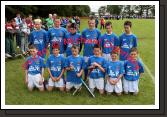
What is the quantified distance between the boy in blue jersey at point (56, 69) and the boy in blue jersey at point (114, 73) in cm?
109

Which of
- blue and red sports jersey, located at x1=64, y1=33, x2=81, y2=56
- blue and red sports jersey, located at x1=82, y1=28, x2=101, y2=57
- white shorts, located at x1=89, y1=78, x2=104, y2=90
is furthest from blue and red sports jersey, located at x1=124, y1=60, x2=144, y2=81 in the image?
blue and red sports jersey, located at x1=64, y1=33, x2=81, y2=56

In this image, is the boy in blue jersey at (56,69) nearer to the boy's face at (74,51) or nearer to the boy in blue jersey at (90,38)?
the boy's face at (74,51)

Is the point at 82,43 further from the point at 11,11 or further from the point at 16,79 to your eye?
the point at 11,11

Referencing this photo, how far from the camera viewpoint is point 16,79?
9.94 m

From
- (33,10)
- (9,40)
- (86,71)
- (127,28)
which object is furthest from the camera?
(33,10)

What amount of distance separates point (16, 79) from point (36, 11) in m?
20.4

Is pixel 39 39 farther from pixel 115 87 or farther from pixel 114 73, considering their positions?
pixel 115 87

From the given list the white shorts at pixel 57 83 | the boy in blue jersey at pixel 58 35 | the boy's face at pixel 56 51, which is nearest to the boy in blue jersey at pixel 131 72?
the white shorts at pixel 57 83

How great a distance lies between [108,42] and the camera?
8836 millimetres

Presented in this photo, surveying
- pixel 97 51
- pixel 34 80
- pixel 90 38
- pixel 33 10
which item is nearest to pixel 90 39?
pixel 90 38

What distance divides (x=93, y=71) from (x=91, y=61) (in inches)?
9.3

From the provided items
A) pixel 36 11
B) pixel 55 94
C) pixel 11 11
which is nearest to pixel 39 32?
pixel 55 94

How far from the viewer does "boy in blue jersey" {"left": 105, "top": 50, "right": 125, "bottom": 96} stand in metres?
8.28

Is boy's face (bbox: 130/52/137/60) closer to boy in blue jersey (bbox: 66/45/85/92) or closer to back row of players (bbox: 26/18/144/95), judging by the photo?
back row of players (bbox: 26/18/144/95)
